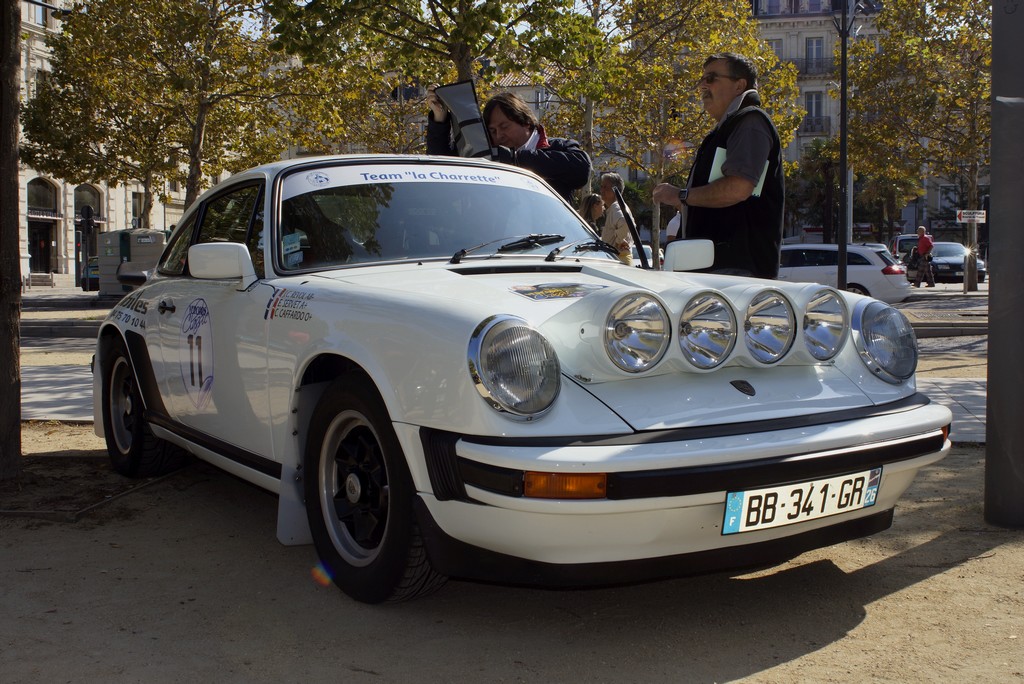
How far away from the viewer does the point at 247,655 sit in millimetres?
3010

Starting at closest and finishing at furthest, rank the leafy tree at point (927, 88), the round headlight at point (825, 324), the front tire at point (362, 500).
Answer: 1. the front tire at point (362, 500)
2. the round headlight at point (825, 324)
3. the leafy tree at point (927, 88)

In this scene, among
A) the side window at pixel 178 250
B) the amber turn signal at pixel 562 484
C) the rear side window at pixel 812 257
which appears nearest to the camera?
the amber turn signal at pixel 562 484

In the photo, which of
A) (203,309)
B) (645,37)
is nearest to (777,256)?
(203,309)

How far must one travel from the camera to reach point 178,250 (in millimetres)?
5230

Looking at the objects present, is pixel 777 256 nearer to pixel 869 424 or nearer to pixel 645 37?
pixel 869 424

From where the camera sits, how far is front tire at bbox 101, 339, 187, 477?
5.20m

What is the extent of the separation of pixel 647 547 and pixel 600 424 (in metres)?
→ 0.35

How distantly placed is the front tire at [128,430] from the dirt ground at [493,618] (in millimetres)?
714

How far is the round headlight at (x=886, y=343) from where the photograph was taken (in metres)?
3.48

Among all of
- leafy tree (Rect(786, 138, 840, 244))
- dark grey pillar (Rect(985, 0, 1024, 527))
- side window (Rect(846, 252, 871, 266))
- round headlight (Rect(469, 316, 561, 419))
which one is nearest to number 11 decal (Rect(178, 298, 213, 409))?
round headlight (Rect(469, 316, 561, 419))

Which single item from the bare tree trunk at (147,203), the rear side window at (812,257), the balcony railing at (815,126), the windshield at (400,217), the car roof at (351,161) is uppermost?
the balcony railing at (815,126)

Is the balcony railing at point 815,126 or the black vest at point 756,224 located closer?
the black vest at point 756,224

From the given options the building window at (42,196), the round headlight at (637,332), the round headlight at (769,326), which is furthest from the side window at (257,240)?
the building window at (42,196)

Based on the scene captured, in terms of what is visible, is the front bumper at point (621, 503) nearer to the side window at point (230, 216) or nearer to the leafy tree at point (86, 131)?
the side window at point (230, 216)
